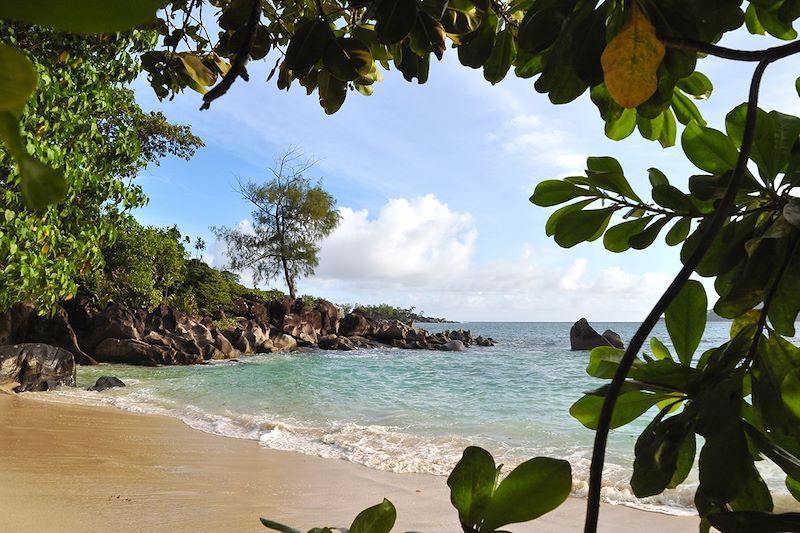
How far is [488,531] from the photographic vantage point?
13.2 inches

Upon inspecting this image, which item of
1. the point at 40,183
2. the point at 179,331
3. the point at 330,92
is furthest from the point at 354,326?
the point at 40,183

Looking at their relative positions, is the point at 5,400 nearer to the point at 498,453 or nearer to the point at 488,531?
the point at 498,453

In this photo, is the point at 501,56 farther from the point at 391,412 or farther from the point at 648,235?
the point at 391,412

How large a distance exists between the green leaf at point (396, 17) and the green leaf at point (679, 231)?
1.32 ft

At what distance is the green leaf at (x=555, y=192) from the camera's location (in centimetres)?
68

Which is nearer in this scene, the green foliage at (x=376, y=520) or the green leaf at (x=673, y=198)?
the green foliage at (x=376, y=520)

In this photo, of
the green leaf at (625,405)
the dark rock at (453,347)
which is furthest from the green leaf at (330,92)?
the dark rock at (453,347)

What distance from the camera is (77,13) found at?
0.52ft

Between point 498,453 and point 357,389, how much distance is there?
215 inches

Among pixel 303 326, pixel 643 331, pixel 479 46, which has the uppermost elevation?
pixel 479 46

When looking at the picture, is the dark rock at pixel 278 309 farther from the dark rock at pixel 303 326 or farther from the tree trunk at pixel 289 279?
the tree trunk at pixel 289 279

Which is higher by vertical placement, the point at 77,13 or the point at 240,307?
the point at 77,13

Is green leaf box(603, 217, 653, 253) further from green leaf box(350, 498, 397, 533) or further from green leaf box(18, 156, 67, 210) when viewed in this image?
green leaf box(18, 156, 67, 210)

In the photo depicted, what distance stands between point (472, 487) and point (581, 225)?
1.46 feet
